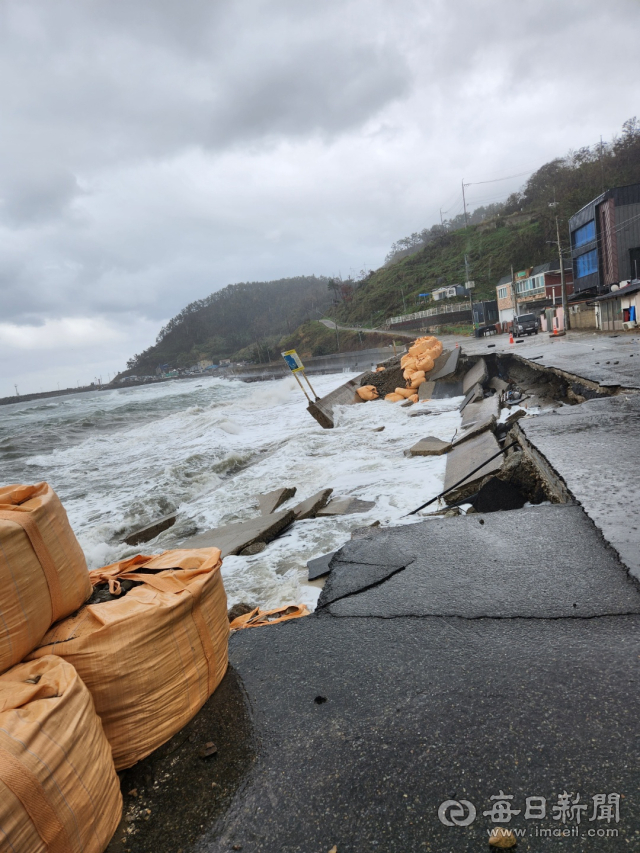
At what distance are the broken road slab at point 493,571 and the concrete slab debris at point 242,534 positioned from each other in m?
1.62

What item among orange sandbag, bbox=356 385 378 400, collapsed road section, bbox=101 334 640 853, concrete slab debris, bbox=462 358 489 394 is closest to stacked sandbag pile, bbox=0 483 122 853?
collapsed road section, bbox=101 334 640 853

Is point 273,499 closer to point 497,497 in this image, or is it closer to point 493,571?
point 497,497

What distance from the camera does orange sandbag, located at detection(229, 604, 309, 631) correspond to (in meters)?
2.92

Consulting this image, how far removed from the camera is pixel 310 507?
5.89 metres

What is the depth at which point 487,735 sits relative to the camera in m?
1.69

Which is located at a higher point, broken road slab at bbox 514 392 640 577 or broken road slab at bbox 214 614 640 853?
broken road slab at bbox 514 392 640 577

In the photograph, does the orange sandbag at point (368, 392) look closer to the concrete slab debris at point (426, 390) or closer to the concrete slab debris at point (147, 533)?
the concrete slab debris at point (426, 390)

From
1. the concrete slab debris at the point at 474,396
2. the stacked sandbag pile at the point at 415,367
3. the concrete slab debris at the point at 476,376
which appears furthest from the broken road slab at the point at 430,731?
the stacked sandbag pile at the point at 415,367

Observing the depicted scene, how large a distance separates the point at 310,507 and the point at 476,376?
33.3 feet

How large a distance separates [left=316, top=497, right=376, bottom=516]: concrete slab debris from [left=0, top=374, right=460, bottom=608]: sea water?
11cm

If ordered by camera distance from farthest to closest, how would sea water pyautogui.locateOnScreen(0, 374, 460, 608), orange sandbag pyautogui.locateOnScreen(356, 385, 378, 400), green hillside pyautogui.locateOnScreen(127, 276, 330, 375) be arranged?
green hillside pyautogui.locateOnScreen(127, 276, 330, 375), orange sandbag pyautogui.locateOnScreen(356, 385, 378, 400), sea water pyautogui.locateOnScreen(0, 374, 460, 608)

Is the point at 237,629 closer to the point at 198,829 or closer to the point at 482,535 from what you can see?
the point at 198,829

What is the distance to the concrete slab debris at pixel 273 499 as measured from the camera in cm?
668

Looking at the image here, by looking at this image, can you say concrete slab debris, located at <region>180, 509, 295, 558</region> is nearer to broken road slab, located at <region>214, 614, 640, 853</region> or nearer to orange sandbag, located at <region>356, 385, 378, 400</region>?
broken road slab, located at <region>214, 614, 640, 853</region>
